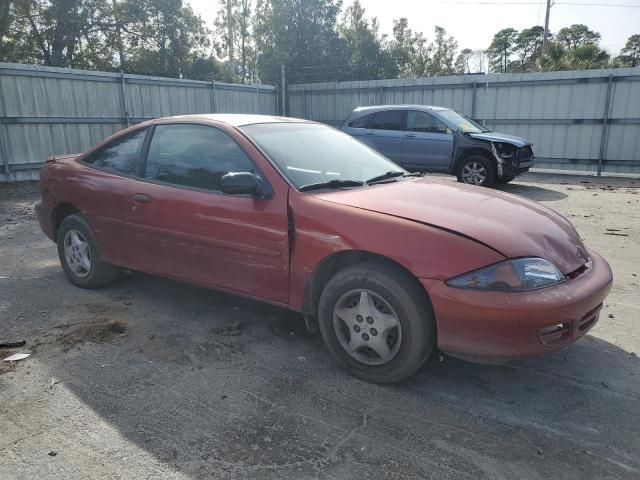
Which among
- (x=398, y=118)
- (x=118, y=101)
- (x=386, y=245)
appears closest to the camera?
(x=386, y=245)

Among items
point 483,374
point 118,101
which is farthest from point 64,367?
point 118,101

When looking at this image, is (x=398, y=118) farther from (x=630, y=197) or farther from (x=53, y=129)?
(x=53, y=129)

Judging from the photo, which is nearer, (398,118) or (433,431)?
(433,431)

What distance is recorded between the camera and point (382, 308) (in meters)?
2.95

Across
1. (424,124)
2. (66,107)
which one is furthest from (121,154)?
(66,107)

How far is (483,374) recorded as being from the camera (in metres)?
3.19

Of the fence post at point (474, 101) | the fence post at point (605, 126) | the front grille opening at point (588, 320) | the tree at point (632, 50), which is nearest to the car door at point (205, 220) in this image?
the front grille opening at point (588, 320)

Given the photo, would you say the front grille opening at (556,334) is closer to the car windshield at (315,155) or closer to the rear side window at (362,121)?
the car windshield at (315,155)

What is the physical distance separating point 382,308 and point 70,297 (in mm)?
3080

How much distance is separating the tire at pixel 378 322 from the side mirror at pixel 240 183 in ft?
2.61

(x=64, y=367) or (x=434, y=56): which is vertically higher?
(x=434, y=56)

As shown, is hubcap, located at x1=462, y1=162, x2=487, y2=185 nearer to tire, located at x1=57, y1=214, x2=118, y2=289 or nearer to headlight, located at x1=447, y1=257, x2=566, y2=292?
tire, located at x1=57, y1=214, x2=118, y2=289

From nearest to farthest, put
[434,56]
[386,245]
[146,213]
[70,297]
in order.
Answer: [386,245], [146,213], [70,297], [434,56]

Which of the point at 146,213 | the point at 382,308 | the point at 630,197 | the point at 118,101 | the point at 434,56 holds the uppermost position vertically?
the point at 434,56
